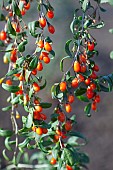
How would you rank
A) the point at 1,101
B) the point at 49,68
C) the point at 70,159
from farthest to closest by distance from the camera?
1. the point at 1,101
2. the point at 49,68
3. the point at 70,159

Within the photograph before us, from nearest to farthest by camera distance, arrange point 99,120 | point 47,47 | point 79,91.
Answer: point 47,47 → point 79,91 → point 99,120

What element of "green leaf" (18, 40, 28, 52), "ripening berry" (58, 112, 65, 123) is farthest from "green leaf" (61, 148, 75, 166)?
"green leaf" (18, 40, 28, 52)

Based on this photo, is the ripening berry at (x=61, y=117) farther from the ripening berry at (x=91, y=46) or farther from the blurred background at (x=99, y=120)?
the blurred background at (x=99, y=120)

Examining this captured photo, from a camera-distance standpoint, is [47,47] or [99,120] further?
[99,120]

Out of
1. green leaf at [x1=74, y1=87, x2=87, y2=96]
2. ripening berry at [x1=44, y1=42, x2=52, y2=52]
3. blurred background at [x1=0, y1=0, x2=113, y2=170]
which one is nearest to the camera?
ripening berry at [x1=44, y1=42, x2=52, y2=52]

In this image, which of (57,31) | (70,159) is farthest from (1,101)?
(70,159)

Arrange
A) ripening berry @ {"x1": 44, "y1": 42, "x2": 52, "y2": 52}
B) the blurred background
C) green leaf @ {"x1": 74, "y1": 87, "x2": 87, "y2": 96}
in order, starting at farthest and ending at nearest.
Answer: the blurred background
green leaf @ {"x1": 74, "y1": 87, "x2": 87, "y2": 96}
ripening berry @ {"x1": 44, "y1": 42, "x2": 52, "y2": 52}

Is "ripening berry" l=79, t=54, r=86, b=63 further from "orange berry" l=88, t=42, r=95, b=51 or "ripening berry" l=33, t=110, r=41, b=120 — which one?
"ripening berry" l=33, t=110, r=41, b=120

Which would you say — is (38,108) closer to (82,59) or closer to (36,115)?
(36,115)

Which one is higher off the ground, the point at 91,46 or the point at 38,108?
the point at 91,46

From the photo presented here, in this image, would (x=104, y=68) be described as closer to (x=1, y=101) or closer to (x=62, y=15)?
(x=1, y=101)

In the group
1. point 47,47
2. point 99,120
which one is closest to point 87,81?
point 47,47
